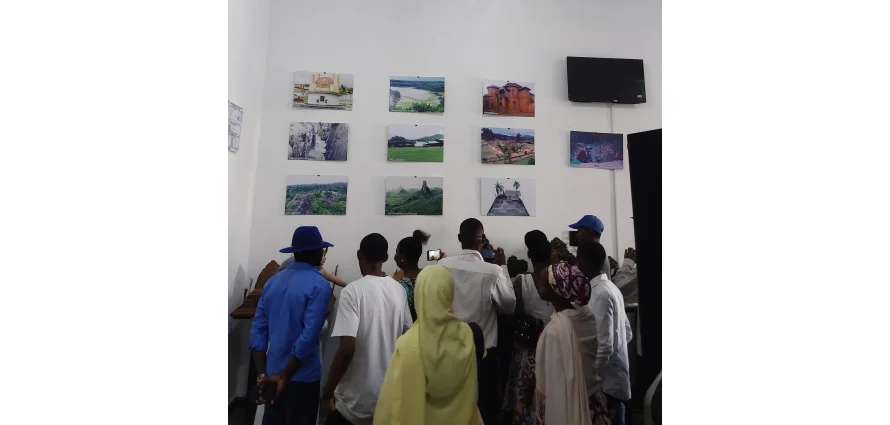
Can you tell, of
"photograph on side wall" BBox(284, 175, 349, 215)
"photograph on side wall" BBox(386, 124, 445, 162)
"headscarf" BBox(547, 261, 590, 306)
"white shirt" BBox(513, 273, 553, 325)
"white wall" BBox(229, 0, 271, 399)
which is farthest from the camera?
"photograph on side wall" BBox(386, 124, 445, 162)

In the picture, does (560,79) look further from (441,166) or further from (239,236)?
(239,236)

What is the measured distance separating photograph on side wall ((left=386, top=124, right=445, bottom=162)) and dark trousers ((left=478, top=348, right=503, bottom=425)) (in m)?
1.63

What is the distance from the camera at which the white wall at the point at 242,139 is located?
2682 millimetres

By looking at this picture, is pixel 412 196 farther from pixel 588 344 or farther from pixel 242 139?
pixel 588 344

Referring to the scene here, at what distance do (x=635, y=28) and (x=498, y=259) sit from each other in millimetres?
2325

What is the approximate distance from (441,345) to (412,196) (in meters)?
1.86

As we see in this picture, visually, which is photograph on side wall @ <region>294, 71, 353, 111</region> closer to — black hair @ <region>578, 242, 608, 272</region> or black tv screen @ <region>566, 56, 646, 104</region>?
black tv screen @ <region>566, 56, 646, 104</region>

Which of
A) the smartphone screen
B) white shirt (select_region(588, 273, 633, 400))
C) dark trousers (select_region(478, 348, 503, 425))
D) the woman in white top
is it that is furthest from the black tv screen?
dark trousers (select_region(478, 348, 503, 425))

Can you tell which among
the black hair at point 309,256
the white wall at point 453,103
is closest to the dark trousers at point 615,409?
the black hair at point 309,256

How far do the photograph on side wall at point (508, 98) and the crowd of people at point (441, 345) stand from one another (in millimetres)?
1507

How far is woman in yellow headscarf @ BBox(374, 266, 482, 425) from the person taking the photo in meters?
1.44

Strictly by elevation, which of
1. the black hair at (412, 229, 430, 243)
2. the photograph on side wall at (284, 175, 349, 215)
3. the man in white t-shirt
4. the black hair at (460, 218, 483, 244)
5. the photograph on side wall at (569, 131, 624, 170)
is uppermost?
the photograph on side wall at (569, 131, 624, 170)

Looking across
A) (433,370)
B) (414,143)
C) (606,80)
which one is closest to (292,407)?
(433,370)

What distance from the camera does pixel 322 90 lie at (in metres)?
3.25
